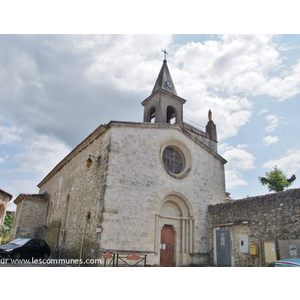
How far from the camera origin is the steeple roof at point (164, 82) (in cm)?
1725

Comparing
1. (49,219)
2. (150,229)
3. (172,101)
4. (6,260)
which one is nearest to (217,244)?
(150,229)

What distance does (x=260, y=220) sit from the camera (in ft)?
38.9

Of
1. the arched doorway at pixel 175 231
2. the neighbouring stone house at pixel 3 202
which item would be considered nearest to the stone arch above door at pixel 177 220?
the arched doorway at pixel 175 231

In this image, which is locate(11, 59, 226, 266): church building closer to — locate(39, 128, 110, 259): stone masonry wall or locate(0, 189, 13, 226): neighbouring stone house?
locate(39, 128, 110, 259): stone masonry wall

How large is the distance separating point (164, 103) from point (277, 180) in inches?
530

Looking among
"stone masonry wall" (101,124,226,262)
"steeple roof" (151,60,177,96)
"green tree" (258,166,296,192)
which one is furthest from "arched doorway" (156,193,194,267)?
"green tree" (258,166,296,192)

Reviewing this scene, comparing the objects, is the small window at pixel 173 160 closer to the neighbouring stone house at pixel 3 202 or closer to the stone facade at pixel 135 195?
the stone facade at pixel 135 195

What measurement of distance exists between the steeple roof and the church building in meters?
0.02

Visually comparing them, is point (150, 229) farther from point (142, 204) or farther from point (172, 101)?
point (172, 101)

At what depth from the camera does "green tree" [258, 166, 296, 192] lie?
76.3 ft

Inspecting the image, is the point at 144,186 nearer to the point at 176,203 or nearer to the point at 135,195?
the point at 135,195

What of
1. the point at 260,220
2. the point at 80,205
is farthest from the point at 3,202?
the point at 260,220

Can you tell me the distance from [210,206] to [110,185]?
6265 millimetres

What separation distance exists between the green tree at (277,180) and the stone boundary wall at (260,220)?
11598 millimetres
